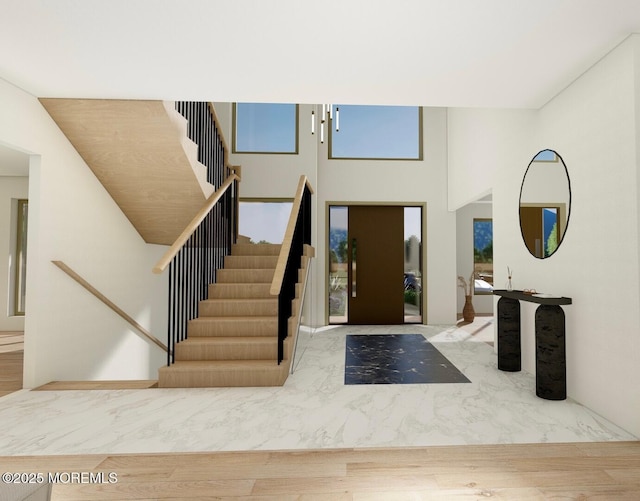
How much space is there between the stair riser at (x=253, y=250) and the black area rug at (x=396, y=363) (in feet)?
5.82

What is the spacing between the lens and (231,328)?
374cm

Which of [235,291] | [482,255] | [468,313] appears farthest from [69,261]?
[482,255]

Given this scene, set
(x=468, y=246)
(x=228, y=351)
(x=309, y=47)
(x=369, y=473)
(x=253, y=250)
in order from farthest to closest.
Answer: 1. (x=468, y=246)
2. (x=253, y=250)
3. (x=228, y=351)
4. (x=309, y=47)
5. (x=369, y=473)

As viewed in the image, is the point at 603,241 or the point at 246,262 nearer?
the point at 603,241

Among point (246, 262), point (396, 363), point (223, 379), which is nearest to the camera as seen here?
point (223, 379)

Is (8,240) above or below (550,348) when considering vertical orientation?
above

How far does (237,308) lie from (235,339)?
1.73 feet

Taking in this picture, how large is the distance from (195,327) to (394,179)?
448cm

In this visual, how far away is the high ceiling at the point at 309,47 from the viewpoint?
2166 mm

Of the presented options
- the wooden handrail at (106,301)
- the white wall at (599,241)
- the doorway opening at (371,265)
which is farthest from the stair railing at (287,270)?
the white wall at (599,241)

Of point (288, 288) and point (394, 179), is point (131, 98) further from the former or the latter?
point (394, 179)

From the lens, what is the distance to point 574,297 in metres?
2.89

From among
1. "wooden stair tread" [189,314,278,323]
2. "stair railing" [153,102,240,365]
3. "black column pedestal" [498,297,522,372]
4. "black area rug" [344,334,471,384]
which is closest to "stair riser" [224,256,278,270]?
"stair railing" [153,102,240,365]

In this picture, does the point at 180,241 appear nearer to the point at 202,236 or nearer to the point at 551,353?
the point at 202,236
